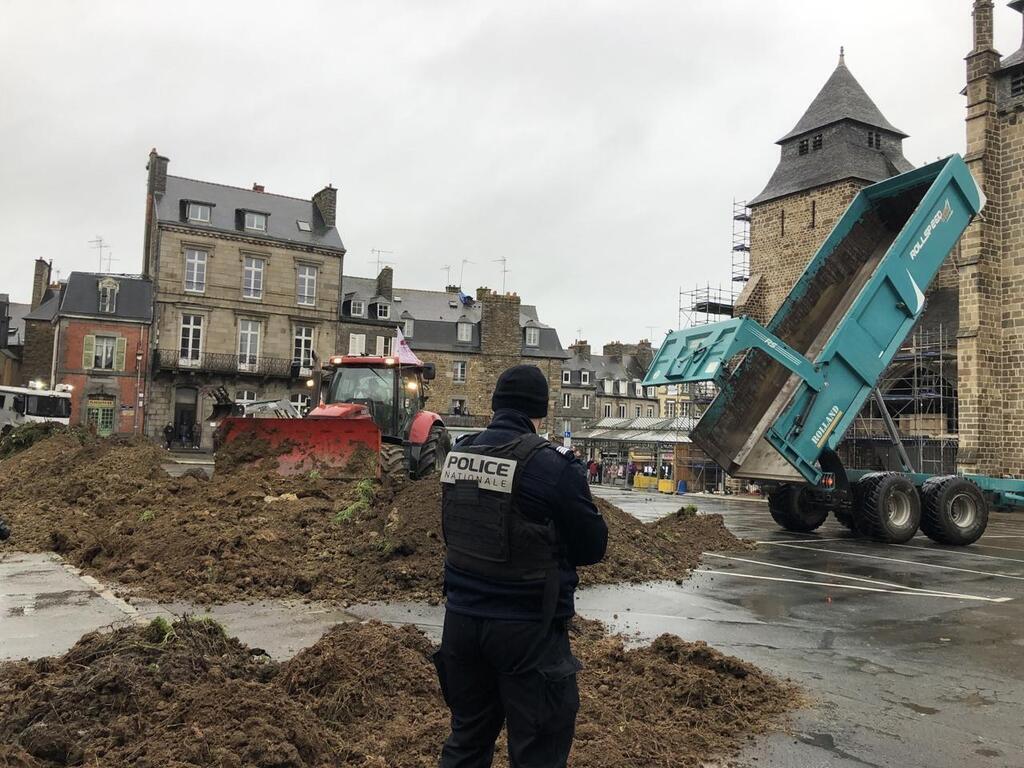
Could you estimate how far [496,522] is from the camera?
2.86 m

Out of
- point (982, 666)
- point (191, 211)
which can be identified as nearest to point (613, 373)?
point (191, 211)

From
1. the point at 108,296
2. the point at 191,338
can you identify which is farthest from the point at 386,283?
the point at 108,296

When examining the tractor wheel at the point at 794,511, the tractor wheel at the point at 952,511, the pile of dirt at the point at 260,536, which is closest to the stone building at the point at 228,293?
the pile of dirt at the point at 260,536

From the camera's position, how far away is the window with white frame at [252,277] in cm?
3875

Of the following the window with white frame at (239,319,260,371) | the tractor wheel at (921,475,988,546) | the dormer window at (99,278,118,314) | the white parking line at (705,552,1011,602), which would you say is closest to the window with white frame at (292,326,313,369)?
the window with white frame at (239,319,260,371)

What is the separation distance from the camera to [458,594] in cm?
295

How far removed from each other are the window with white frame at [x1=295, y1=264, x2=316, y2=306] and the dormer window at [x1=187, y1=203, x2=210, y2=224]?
5210mm

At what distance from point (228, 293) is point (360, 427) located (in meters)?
30.9

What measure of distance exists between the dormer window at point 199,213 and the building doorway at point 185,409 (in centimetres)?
877

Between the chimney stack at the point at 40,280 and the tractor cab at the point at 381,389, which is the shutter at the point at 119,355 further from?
the tractor cab at the point at 381,389

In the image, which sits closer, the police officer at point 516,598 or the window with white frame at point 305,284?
the police officer at point 516,598

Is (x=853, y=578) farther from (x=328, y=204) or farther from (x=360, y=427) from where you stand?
(x=328, y=204)

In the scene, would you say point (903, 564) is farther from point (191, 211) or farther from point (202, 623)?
point (191, 211)

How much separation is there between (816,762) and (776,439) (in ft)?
26.4
